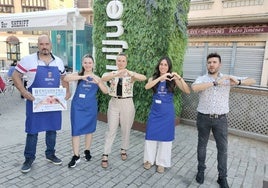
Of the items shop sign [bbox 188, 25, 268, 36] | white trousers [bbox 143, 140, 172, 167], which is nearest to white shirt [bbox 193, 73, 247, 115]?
white trousers [bbox 143, 140, 172, 167]

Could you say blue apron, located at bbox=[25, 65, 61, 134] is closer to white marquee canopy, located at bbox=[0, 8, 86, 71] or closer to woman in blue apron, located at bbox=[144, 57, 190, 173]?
woman in blue apron, located at bbox=[144, 57, 190, 173]

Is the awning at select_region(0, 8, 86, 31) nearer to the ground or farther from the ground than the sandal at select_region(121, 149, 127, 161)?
farther from the ground

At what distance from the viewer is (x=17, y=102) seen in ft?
26.9

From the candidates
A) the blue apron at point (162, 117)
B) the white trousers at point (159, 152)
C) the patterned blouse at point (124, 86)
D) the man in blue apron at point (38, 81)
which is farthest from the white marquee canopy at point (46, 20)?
the white trousers at point (159, 152)

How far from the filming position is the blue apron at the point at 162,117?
11.5ft

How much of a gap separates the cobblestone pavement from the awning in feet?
11.0

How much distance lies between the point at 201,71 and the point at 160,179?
11.7 meters

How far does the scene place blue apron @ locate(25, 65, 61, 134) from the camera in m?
3.31

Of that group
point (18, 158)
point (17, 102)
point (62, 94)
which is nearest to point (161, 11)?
point (62, 94)

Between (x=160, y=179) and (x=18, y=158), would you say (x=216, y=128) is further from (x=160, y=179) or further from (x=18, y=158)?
(x=18, y=158)

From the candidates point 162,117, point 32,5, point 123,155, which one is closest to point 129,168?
point 123,155

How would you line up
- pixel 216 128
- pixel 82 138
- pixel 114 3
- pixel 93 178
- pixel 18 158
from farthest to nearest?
pixel 114 3
pixel 82 138
pixel 18 158
pixel 93 178
pixel 216 128

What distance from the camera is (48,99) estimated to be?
133 inches

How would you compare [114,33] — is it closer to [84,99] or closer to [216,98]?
[84,99]
